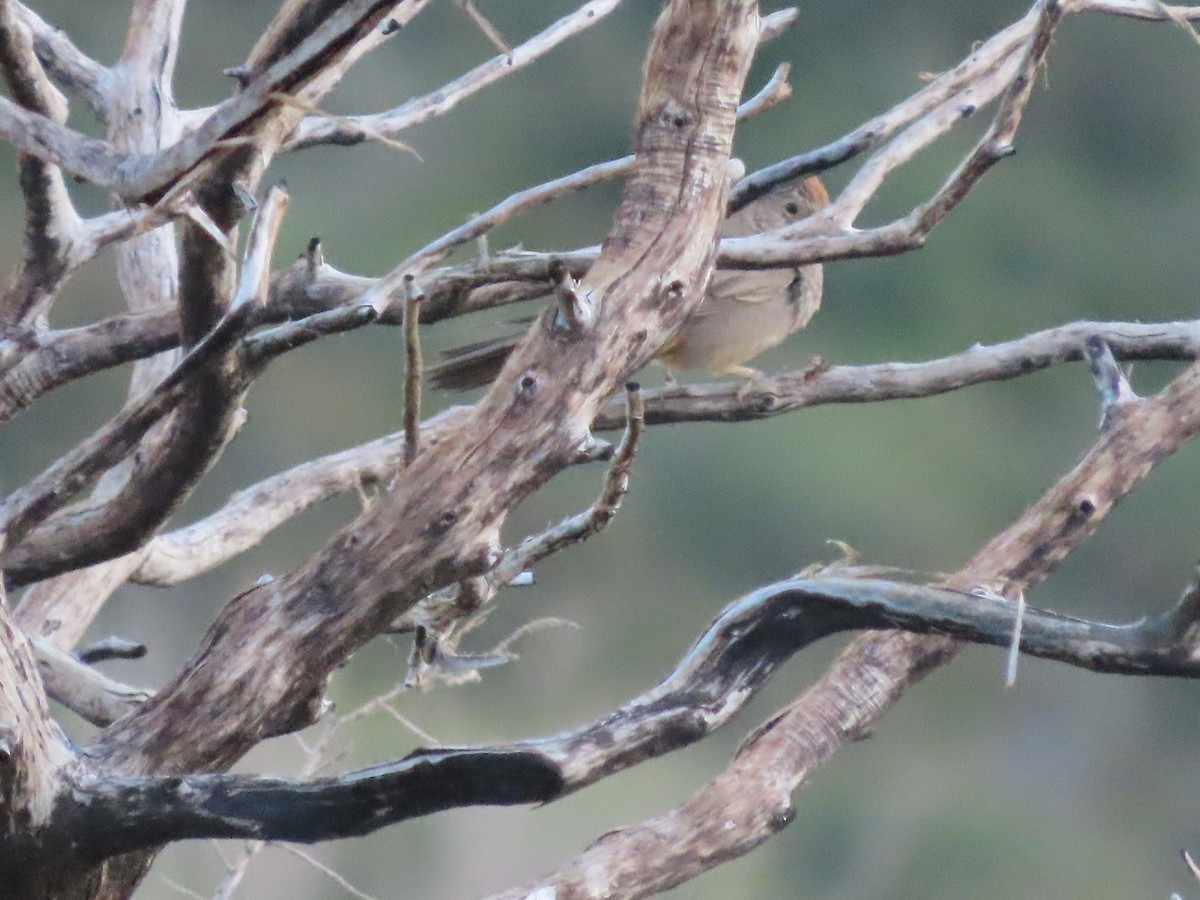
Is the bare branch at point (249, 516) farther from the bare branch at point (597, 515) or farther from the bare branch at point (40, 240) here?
the bare branch at point (597, 515)

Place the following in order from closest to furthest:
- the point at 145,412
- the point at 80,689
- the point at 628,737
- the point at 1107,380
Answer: the point at 628,737, the point at 145,412, the point at 1107,380, the point at 80,689

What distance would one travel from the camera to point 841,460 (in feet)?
20.2

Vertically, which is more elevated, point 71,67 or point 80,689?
point 71,67

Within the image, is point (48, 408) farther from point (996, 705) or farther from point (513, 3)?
point (996, 705)

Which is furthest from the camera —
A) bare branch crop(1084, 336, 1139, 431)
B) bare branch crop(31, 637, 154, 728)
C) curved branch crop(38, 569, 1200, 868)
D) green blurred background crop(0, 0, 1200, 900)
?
green blurred background crop(0, 0, 1200, 900)

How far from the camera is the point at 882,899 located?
256 inches

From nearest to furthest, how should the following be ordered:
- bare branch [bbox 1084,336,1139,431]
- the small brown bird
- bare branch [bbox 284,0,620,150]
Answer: bare branch [bbox 1084,336,1139,431], bare branch [bbox 284,0,620,150], the small brown bird

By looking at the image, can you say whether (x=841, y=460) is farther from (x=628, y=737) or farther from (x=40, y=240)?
(x=628, y=737)

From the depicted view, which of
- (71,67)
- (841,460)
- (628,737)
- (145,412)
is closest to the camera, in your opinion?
(628,737)

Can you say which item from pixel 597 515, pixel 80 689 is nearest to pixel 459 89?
pixel 80 689

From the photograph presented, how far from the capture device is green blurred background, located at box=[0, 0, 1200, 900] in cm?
511

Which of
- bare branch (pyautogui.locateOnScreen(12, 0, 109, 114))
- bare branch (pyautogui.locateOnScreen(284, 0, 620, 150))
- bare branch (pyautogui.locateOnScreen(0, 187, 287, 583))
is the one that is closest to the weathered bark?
bare branch (pyautogui.locateOnScreen(0, 187, 287, 583))

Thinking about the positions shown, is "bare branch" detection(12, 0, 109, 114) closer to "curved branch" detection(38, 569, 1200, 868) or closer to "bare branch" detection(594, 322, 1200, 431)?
"bare branch" detection(594, 322, 1200, 431)

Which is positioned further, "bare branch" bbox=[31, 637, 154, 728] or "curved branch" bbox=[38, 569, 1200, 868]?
"bare branch" bbox=[31, 637, 154, 728]
